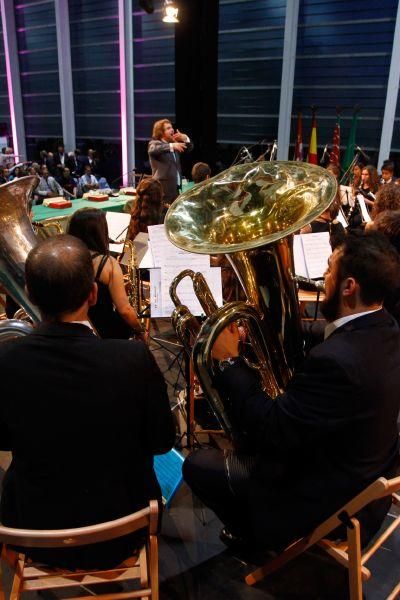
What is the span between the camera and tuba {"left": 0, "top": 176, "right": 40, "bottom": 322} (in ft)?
5.55

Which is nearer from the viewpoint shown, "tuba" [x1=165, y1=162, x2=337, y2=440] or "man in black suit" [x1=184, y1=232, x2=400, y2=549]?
"man in black suit" [x1=184, y1=232, x2=400, y2=549]

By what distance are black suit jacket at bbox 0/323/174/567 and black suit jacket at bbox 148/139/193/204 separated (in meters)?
3.82

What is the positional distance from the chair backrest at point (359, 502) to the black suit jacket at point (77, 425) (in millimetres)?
521

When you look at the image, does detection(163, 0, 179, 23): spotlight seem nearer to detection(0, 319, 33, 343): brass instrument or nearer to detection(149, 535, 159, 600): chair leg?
detection(0, 319, 33, 343): brass instrument

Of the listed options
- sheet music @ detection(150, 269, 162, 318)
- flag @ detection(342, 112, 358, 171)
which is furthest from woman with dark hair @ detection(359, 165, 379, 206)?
sheet music @ detection(150, 269, 162, 318)

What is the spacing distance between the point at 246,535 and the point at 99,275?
1198mm

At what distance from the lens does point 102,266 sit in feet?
6.50

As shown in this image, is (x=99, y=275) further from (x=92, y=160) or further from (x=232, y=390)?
(x=92, y=160)

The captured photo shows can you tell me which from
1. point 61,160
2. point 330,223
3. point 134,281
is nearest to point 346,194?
point 330,223

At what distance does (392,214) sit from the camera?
2.50 metres

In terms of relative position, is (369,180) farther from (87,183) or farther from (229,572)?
(229,572)

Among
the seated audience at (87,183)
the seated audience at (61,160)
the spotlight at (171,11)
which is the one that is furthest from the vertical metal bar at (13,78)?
the spotlight at (171,11)

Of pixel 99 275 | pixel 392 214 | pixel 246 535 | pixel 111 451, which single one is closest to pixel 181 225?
pixel 99 275

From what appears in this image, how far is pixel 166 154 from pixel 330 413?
13.4 feet
